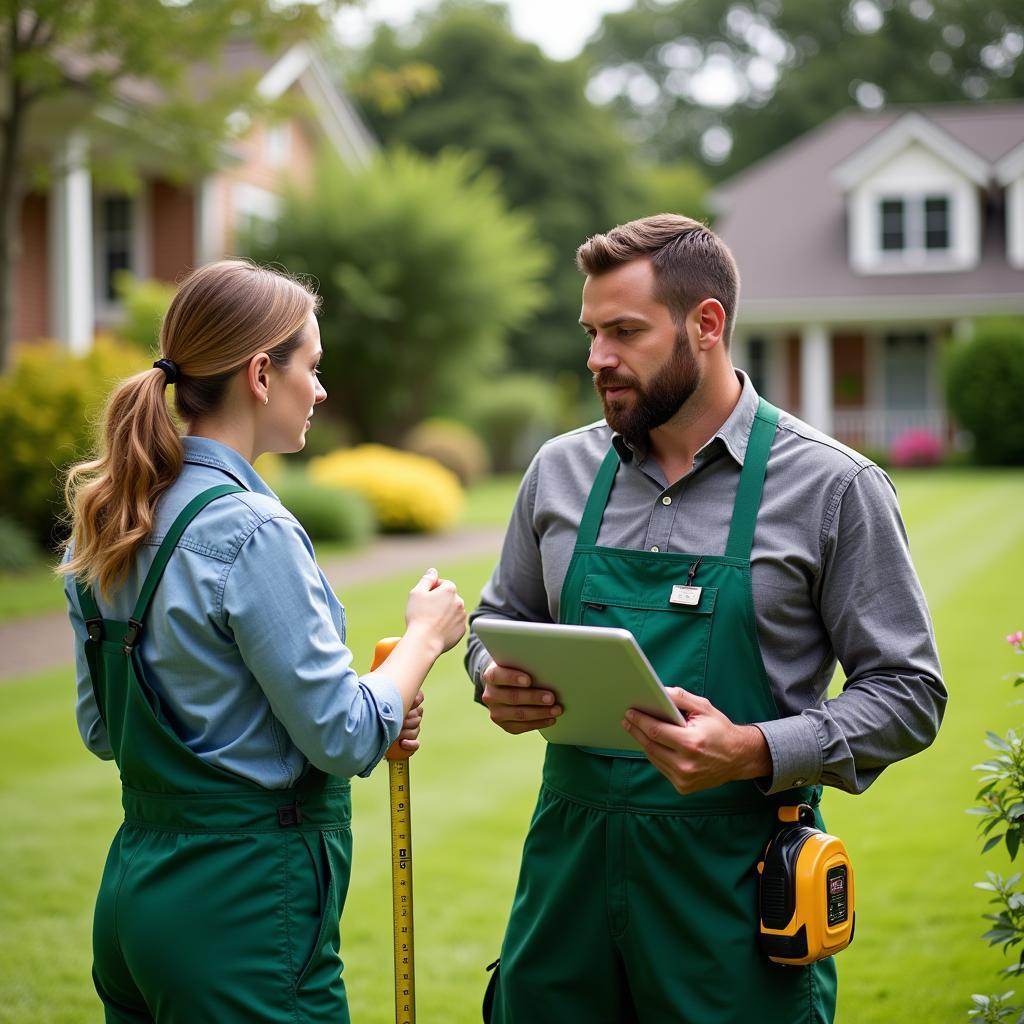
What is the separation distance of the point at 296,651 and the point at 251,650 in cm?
8

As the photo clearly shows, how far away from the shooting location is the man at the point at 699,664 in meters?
2.49

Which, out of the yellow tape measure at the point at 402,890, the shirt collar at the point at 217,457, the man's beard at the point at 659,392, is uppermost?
the man's beard at the point at 659,392

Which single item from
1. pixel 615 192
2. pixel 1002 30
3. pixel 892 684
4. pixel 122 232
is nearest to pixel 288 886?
pixel 892 684

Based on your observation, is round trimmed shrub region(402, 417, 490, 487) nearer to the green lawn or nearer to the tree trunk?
the tree trunk

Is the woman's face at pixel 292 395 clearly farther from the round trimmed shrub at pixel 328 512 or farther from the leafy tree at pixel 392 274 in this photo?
the leafy tree at pixel 392 274

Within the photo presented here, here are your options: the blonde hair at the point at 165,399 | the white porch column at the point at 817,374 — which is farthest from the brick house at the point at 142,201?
the blonde hair at the point at 165,399

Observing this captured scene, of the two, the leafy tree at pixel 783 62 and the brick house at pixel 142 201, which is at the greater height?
the leafy tree at pixel 783 62

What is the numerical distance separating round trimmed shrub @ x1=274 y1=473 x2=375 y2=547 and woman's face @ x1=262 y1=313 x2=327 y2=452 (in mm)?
12886

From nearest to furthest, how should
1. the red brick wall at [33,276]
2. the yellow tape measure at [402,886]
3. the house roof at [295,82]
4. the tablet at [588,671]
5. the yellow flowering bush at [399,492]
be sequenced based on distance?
1. the tablet at [588,671]
2. the yellow tape measure at [402,886]
3. the yellow flowering bush at [399,492]
4. the red brick wall at [33,276]
5. the house roof at [295,82]

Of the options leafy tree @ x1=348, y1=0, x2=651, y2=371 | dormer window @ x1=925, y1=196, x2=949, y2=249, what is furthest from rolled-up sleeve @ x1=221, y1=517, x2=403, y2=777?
leafy tree @ x1=348, y1=0, x2=651, y2=371

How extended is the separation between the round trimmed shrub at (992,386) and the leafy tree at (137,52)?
48.8ft

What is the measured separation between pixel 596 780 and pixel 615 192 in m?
39.2

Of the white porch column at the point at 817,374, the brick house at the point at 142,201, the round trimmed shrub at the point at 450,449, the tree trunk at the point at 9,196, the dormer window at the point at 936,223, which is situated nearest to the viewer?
the tree trunk at the point at 9,196

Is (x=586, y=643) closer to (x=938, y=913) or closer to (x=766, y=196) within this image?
(x=938, y=913)
